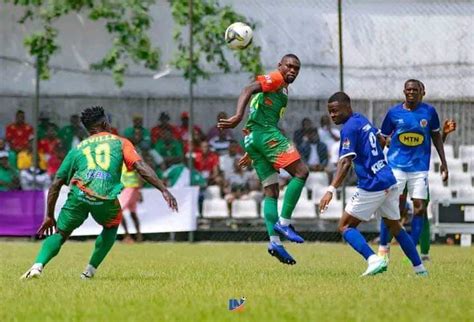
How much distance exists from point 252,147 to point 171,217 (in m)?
9.40

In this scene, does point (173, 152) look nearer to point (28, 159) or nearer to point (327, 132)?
point (28, 159)

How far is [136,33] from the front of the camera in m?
25.9

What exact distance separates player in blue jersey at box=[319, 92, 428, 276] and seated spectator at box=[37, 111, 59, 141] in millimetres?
13014

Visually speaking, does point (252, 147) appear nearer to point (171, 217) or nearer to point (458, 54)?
point (171, 217)

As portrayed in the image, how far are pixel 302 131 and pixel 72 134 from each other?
4.69 m

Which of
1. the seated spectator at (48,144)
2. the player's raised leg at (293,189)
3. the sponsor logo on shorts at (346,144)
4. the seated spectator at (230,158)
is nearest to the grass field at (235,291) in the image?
the player's raised leg at (293,189)

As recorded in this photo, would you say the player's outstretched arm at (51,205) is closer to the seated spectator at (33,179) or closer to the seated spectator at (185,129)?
the seated spectator at (33,179)

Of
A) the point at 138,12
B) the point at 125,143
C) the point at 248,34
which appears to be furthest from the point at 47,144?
the point at 125,143

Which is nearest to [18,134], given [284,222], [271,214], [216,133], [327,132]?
[216,133]

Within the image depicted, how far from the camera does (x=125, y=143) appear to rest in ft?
41.6

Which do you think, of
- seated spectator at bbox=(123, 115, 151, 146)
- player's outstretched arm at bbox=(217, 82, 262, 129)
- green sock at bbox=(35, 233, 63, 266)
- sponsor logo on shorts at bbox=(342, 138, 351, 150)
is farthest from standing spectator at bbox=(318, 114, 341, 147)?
green sock at bbox=(35, 233, 63, 266)

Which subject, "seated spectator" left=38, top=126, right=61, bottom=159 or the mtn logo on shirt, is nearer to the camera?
the mtn logo on shirt

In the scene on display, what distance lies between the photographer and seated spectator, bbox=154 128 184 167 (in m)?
24.5

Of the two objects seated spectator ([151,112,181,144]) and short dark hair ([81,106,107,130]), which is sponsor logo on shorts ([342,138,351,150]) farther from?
seated spectator ([151,112,181,144])
